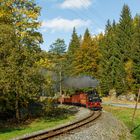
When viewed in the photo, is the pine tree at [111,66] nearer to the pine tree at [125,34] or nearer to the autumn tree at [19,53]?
the pine tree at [125,34]

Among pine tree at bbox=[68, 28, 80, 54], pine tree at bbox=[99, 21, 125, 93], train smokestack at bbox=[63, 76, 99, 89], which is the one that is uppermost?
pine tree at bbox=[68, 28, 80, 54]

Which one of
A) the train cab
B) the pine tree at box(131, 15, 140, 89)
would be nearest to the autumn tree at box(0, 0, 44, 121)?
the train cab

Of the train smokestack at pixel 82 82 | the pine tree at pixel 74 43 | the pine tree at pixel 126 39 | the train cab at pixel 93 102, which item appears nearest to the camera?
the train cab at pixel 93 102

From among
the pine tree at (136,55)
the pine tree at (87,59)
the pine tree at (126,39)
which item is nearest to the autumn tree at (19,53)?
the pine tree at (136,55)

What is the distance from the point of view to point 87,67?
95.4 meters

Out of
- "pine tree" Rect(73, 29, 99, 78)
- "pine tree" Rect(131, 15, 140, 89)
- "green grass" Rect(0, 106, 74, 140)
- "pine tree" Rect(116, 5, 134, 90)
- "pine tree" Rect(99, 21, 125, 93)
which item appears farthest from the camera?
"pine tree" Rect(73, 29, 99, 78)

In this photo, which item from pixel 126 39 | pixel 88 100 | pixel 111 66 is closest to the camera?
pixel 88 100

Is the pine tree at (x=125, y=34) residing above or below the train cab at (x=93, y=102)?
above

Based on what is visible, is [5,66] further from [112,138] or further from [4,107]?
[112,138]

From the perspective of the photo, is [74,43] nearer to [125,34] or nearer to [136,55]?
[125,34]

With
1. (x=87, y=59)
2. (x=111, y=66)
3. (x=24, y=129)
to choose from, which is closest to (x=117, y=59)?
(x=111, y=66)

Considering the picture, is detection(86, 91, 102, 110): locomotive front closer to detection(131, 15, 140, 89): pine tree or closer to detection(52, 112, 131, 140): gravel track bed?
detection(52, 112, 131, 140): gravel track bed

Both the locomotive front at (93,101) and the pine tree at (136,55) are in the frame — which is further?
the pine tree at (136,55)

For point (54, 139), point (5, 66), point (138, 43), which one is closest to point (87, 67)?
point (138, 43)
